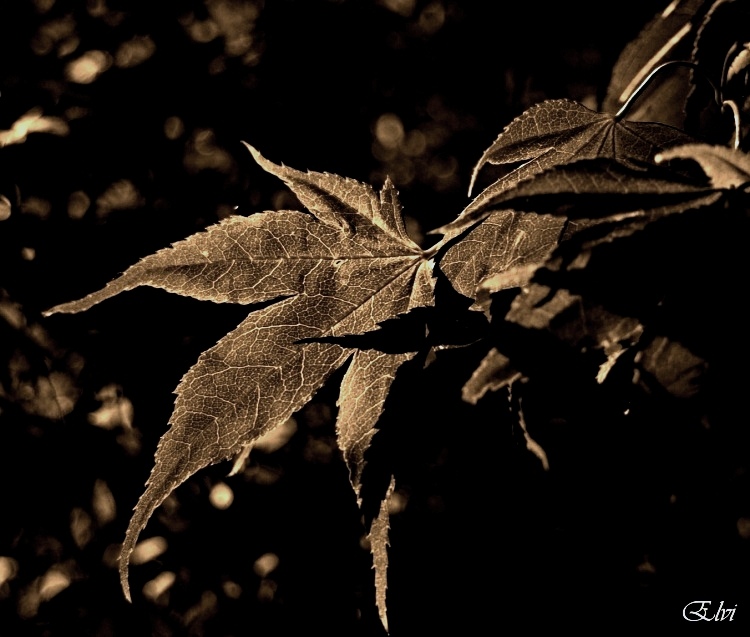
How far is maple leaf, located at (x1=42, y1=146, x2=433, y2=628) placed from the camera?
63cm

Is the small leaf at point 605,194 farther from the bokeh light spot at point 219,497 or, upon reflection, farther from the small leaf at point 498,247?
the bokeh light spot at point 219,497

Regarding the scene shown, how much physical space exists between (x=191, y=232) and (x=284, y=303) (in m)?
1.46

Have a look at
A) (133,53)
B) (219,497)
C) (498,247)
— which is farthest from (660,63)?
(133,53)

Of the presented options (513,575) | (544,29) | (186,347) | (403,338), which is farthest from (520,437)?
(544,29)

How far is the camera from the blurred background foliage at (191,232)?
1.91 metres

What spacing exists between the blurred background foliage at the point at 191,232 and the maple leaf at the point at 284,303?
1.13 m

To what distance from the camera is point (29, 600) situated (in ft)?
6.24

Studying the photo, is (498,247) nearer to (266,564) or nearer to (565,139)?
(565,139)

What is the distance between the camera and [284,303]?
0.70 meters

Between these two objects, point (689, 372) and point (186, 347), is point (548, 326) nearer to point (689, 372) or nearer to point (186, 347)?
point (689, 372)

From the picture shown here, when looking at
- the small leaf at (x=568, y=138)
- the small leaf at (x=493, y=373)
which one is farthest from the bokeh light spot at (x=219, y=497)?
the small leaf at (x=493, y=373)

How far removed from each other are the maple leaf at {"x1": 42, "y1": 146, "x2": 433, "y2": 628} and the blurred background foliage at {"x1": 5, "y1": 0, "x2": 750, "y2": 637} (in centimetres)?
113

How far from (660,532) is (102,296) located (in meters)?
0.88

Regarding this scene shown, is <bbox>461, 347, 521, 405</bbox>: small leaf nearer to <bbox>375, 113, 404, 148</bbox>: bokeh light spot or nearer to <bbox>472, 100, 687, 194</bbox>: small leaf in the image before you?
<bbox>472, 100, 687, 194</bbox>: small leaf
